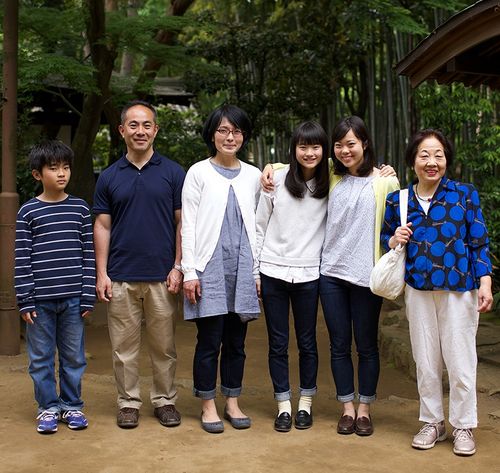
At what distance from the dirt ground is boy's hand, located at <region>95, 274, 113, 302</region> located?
2.31 feet

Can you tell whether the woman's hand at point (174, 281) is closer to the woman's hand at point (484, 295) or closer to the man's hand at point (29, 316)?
the man's hand at point (29, 316)

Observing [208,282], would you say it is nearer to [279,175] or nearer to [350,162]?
[279,175]

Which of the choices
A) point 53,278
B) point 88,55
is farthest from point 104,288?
point 88,55

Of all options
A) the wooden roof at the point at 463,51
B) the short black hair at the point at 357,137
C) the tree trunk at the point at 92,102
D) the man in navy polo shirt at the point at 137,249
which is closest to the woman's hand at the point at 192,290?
the man in navy polo shirt at the point at 137,249

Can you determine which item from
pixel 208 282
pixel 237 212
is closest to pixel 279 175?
pixel 237 212

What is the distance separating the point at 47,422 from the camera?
4.18 metres

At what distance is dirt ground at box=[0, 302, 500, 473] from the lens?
12.3ft

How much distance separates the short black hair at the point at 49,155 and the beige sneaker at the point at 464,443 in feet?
7.99

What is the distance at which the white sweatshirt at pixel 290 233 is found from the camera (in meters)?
4.19

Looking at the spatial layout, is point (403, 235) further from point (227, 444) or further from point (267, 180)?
point (227, 444)

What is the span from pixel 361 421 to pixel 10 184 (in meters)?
3.48

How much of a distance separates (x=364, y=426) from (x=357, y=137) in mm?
1511

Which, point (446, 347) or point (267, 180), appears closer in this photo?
point (446, 347)

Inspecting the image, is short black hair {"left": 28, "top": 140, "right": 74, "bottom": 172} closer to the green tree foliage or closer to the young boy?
the young boy
